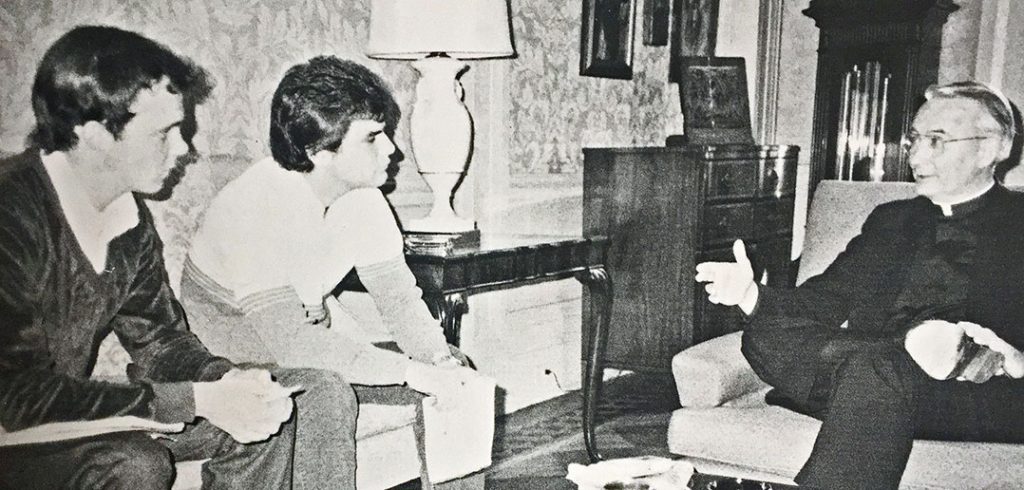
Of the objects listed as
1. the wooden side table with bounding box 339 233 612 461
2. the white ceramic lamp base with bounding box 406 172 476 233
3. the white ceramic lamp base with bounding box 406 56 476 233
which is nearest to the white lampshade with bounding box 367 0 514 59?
the white ceramic lamp base with bounding box 406 56 476 233

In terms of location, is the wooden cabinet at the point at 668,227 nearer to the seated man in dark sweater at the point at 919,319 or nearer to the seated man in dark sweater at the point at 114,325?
the seated man in dark sweater at the point at 919,319

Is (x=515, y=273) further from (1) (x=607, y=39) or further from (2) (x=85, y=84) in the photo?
(1) (x=607, y=39)

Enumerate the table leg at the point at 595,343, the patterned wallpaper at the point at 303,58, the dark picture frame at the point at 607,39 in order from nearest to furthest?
the patterned wallpaper at the point at 303,58, the table leg at the point at 595,343, the dark picture frame at the point at 607,39

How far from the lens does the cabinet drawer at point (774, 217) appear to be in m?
2.62

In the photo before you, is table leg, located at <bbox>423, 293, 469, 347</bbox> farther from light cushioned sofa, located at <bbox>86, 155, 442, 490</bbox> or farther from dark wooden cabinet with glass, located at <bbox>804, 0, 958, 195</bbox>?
dark wooden cabinet with glass, located at <bbox>804, 0, 958, 195</bbox>

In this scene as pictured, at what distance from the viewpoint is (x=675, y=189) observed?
2.43 m

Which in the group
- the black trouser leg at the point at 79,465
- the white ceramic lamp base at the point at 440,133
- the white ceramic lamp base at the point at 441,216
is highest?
the white ceramic lamp base at the point at 440,133

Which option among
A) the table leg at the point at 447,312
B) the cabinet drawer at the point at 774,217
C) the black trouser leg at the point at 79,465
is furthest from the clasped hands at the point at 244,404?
the cabinet drawer at the point at 774,217

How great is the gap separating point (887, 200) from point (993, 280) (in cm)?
25

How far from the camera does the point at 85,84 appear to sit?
3.38ft

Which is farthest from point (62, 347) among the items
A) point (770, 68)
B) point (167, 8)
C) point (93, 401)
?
point (770, 68)

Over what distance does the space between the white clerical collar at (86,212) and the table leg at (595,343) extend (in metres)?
1.12

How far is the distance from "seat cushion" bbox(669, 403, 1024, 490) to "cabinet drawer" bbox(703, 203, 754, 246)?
100cm

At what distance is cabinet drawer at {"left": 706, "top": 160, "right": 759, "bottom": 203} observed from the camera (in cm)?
243
